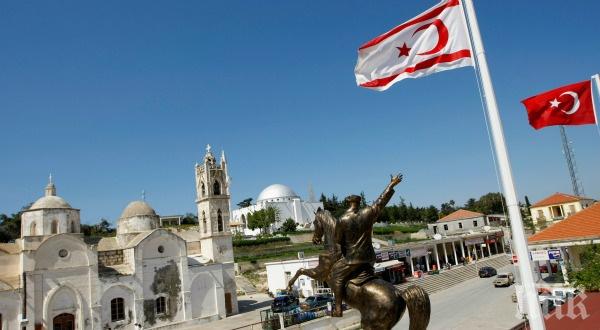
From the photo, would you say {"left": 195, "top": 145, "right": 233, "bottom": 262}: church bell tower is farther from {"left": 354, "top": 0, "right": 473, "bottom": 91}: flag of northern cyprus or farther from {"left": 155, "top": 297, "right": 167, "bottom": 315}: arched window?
{"left": 354, "top": 0, "right": 473, "bottom": 91}: flag of northern cyprus

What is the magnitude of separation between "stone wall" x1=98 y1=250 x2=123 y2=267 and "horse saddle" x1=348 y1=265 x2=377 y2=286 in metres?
28.0

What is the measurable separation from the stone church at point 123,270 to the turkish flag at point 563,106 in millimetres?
26889

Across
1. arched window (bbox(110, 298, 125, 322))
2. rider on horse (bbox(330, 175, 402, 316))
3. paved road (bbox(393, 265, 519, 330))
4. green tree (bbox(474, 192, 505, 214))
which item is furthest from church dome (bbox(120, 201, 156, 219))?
green tree (bbox(474, 192, 505, 214))

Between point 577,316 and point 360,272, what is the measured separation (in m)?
9.71

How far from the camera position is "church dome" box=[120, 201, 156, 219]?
35.5 meters

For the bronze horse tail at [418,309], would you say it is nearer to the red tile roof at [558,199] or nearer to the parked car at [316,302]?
the parked car at [316,302]

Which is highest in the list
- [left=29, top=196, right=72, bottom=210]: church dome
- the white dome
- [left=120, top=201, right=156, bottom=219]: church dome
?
the white dome

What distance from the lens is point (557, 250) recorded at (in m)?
22.1

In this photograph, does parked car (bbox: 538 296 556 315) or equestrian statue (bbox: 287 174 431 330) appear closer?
equestrian statue (bbox: 287 174 431 330)

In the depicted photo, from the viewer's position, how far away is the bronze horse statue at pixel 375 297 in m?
6.07

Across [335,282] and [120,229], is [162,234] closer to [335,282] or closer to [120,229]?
[120,229]

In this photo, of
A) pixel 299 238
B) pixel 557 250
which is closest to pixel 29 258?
pixel 557 250

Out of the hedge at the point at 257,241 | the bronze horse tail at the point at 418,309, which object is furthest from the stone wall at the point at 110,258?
the bronze horse tail at the point at 418,309

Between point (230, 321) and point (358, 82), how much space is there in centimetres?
2649
